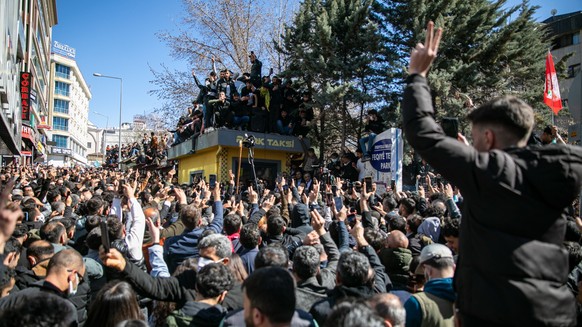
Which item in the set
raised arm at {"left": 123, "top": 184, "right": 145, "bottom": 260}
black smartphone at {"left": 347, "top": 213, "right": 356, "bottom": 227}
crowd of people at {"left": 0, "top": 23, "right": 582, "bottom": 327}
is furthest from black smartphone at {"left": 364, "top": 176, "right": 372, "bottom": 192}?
raised arm at {"left": 123, "top": 184, "right": 145, "bottom": 260}

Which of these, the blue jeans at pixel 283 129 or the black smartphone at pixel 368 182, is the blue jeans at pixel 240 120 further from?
the black smartphone at pixel 368 182

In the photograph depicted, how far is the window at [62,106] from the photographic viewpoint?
83938 millimetres

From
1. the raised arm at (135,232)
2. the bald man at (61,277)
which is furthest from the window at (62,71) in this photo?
the bald man at (61,277)

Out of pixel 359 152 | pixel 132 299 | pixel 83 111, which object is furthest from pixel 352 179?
pixel 83 111

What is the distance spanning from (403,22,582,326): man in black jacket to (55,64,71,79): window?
3681 inches

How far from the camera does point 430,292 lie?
3037 mm

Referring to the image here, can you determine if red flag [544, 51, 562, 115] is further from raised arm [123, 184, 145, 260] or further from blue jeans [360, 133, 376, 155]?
raised arm [123, 184, 145, 260]

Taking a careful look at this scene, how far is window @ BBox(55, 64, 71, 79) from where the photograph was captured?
274ft

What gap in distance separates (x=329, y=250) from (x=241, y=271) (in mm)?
855

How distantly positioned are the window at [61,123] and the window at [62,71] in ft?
26.4

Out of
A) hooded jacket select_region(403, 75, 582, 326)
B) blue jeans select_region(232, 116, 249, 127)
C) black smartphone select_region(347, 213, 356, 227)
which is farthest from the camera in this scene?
blue jeans select_region(232, 116, 249, 127)

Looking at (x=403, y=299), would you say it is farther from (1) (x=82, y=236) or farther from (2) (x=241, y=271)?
(1) (x=82, y=236)

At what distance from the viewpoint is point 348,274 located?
330 centimetres

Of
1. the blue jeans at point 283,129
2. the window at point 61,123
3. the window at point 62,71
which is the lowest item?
the blue jeans at point 283,129
